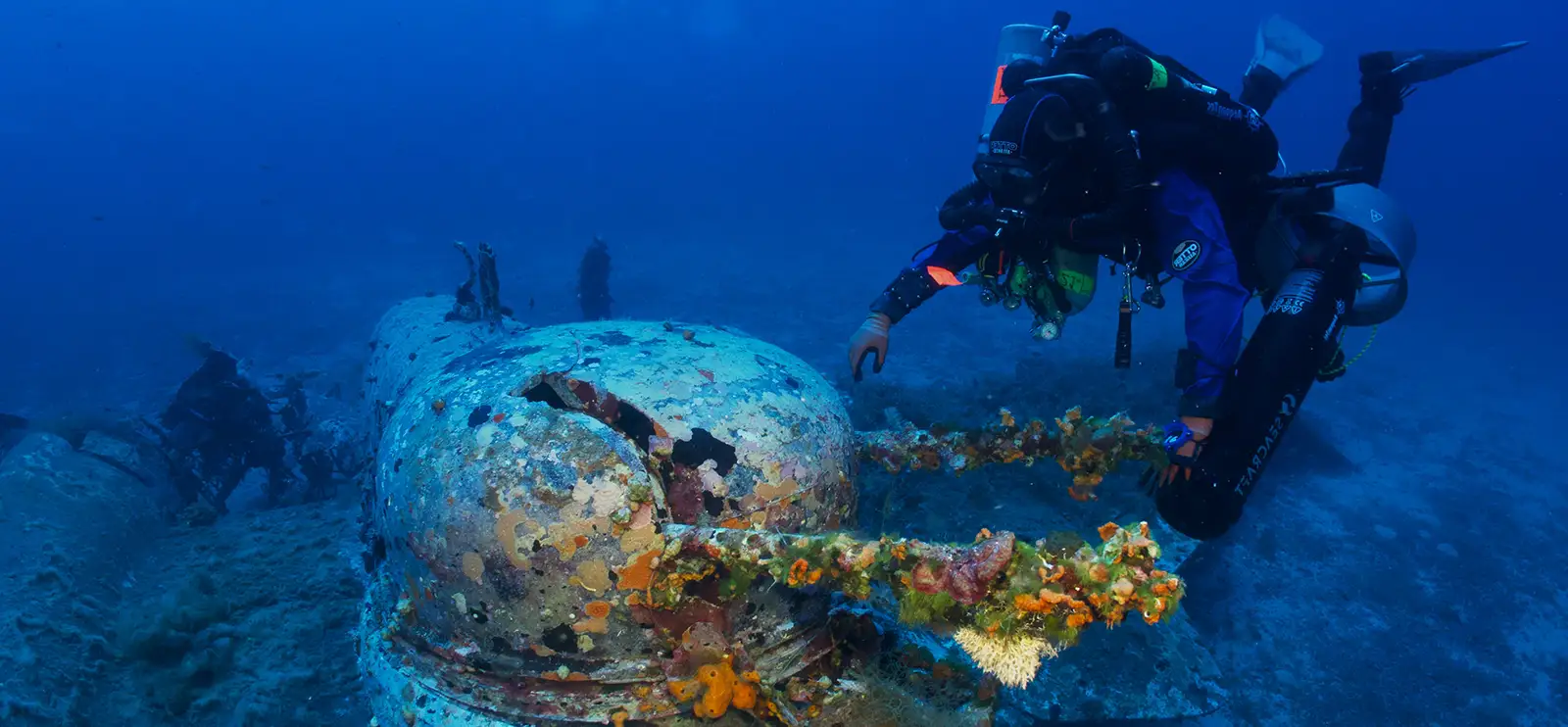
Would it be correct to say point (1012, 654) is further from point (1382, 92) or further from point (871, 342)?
point (1382, 92)

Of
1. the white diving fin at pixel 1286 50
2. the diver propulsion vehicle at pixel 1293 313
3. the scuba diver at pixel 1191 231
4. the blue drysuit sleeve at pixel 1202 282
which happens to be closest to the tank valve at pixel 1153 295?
the scuba diver at pixel 1191 231

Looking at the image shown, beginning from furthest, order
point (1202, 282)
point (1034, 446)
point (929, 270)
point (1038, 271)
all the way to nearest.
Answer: point (929, 270), point (1038, 271), point (1034, 446), point (1202, 282)

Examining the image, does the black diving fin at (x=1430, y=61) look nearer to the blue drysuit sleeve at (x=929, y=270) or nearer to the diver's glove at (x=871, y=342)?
the blue drysuit sleeve at (x=929, y=270)

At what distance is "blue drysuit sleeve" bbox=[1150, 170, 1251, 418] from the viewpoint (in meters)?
2.98

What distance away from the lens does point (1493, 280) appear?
1576 inches

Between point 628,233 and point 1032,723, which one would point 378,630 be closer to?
point 1032,723

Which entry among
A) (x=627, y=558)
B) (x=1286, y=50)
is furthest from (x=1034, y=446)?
(x=1286, y=50)

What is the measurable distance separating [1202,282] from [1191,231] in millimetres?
247

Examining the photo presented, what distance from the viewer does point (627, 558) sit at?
2.57 metres

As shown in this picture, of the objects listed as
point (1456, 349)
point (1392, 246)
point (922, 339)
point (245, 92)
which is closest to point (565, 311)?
point (922, 339)

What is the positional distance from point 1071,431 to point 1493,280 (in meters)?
54.0

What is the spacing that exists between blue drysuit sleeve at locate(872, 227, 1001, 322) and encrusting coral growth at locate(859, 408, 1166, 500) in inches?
30.1

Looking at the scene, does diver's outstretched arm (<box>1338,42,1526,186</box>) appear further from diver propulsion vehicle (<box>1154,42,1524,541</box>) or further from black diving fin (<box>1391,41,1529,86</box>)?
diver propulsion vehicle (<box>1154,42,1524,541</box>)

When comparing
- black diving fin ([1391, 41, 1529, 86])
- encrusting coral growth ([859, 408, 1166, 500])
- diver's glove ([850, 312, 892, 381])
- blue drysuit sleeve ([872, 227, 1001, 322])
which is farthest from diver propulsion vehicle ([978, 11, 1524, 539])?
black diving fin ([1391, 41, 1529, 86])
